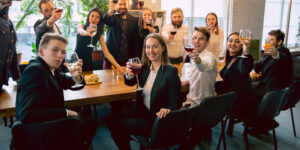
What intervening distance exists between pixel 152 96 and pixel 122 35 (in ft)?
4.63

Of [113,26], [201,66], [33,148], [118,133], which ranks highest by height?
[113,26]

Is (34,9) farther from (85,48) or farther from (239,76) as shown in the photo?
(239,76)

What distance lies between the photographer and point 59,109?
1.54 metres

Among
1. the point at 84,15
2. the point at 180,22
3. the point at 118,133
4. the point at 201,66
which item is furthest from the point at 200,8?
the point at 118,133

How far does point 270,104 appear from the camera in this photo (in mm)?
2244

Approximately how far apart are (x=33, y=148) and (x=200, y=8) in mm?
5904

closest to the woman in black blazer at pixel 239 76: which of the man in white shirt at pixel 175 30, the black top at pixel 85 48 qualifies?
the man in white shirt at pixel 175 30

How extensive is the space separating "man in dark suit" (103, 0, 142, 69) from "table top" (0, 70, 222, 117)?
71 centimetres

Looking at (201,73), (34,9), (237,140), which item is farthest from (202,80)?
(34,9)

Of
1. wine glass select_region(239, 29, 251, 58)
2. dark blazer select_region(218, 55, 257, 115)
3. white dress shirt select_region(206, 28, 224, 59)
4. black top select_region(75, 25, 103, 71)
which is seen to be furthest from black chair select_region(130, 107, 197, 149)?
white dress shirt select_region(206, 28, 224, 59)

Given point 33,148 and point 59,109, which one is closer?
point 33,148

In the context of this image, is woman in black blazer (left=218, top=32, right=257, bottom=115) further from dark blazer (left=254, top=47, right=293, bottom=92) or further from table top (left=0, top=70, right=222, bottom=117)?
table top (left=0, top=70, right=222, bottom=117)

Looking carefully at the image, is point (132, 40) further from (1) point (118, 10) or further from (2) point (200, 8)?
(2) point (200, 8)

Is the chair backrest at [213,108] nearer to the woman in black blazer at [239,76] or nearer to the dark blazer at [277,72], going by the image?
the woman in black blazer at [239,76]
